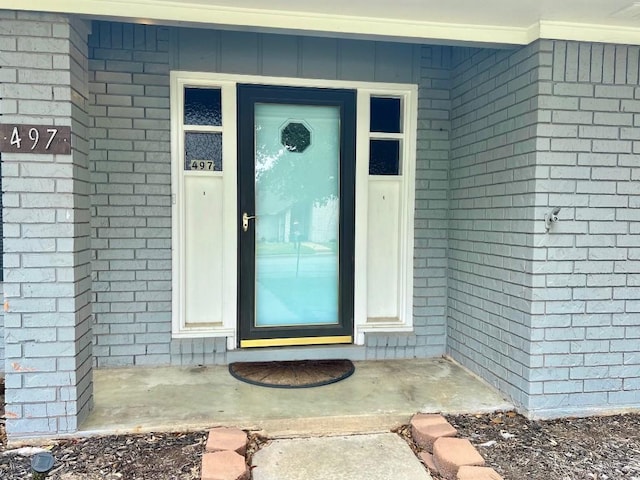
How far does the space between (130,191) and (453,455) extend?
106 inches

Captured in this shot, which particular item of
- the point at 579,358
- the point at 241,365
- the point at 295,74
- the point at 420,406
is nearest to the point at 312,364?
the point at 241,365

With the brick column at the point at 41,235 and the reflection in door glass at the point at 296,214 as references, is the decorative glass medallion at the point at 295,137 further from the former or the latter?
the brick column at the point at 41,235

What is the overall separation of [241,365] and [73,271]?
147cm

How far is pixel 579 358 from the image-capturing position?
2.89m

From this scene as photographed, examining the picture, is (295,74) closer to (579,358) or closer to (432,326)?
(432,326)

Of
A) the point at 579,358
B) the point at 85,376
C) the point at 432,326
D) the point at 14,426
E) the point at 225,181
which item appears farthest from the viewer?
the point at 432,326

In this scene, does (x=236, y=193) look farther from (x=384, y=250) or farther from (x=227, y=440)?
(x=227, y=440)

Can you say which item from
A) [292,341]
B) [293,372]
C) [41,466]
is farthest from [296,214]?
[41,466]

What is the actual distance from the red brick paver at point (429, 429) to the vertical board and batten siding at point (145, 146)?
1599 mm

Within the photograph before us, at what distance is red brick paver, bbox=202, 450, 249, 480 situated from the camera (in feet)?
6.84

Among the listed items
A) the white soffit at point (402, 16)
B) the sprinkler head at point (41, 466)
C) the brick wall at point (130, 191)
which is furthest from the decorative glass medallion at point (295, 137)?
the sprinkler head at point (41, 466)

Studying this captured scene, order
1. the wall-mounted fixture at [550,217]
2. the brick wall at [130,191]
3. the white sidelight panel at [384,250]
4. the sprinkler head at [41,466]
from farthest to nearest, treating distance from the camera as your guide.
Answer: the white sidelight panel at [384,250]
the brick wall at [130,191]
the wall-mounted fixture at [550,217]
the sprinkler head at [41,466]

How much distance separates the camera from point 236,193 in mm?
3545

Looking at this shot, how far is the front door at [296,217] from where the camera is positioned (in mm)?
3609
